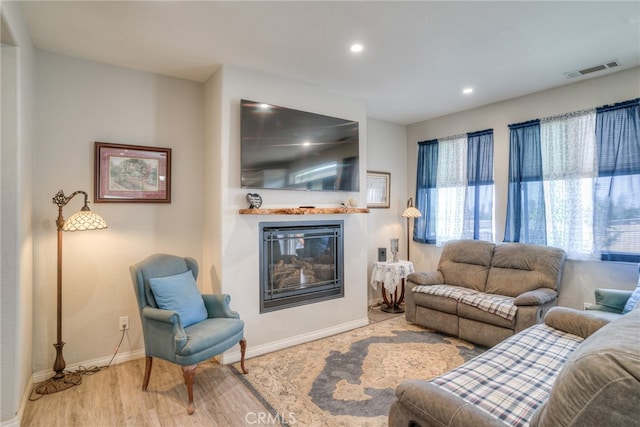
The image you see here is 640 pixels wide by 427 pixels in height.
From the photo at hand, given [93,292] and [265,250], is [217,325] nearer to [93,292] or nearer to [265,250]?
[265,250]

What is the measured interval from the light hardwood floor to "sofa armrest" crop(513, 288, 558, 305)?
2.51 metres

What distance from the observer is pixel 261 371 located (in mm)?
2775

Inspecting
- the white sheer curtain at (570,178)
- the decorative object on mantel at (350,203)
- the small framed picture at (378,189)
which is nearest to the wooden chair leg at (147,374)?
the decorative object on mantel at (350,203)

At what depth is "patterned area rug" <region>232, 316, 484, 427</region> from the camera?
220 cm

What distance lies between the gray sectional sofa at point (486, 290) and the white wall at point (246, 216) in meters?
1.11

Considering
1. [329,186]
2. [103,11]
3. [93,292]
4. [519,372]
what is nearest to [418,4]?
[329,186]

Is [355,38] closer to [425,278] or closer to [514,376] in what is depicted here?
[514,376]

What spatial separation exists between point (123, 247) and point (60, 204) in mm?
632

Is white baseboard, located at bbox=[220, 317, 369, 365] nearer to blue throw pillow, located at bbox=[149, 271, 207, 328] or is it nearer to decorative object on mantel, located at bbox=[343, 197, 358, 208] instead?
blue throw pillow, located at bbox=[149, 271, 207, 328]

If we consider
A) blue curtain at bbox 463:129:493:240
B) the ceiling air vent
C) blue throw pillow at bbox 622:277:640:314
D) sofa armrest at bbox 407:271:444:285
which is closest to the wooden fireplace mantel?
sofa armrest at bbox 407:271:444:285

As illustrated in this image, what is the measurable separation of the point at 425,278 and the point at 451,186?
60.4 inches

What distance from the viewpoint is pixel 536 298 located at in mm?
2939

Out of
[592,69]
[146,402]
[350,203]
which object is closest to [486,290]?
[350,203]

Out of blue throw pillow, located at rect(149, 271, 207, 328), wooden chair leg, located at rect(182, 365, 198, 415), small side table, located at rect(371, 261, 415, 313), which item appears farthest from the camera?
small side table, located at rect(371, 261, 415, 313)
